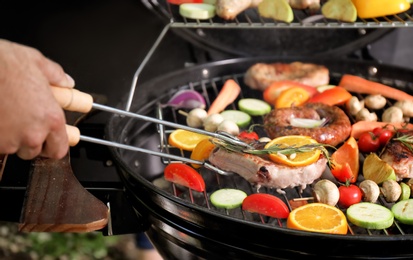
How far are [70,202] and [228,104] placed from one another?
1436 millimetres

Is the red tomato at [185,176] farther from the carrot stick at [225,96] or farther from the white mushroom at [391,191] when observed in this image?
the white mushroom at [391,191]

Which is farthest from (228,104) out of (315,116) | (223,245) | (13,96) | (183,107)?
(13,96)

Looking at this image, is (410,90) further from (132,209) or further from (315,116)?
(132,209)

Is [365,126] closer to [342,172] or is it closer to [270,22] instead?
[342,172]

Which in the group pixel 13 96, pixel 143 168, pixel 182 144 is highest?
pixel 13 96

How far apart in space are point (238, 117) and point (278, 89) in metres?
0.34

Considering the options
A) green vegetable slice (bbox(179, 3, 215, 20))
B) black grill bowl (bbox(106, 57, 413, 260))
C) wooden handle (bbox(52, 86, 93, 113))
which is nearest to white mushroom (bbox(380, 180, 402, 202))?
black grill bowl (bbox(106, 57, 413, 260))

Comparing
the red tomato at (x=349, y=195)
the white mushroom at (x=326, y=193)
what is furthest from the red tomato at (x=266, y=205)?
the red tomato at (x=349, y=195)

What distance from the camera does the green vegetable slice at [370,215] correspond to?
279cm

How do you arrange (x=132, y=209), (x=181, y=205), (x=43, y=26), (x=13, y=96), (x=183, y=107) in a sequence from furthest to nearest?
(x=43, y=26) → (x=183, y=107) → (x=132, y=209) → (x=181, y=205) → (x=13, y=96)

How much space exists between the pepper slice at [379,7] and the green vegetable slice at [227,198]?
47.2 inches

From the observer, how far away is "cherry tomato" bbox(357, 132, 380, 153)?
3382 millimetres

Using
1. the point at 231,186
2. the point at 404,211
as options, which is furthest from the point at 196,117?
the point at 404,211

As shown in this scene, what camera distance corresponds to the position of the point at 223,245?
268 centimetres
